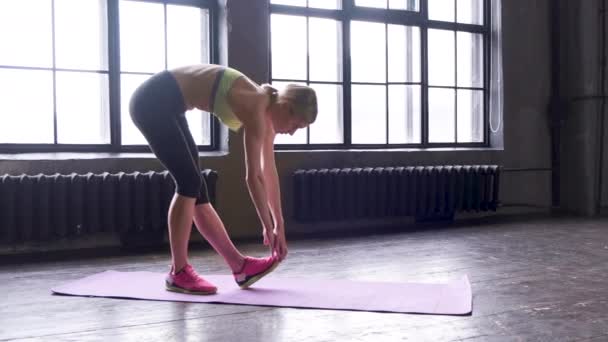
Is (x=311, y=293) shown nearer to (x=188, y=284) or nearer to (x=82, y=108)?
(x=188, y=284)

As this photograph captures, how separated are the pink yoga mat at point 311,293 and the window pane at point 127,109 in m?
1.44

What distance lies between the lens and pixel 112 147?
3971 millimetres

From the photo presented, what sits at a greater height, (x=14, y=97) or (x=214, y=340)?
(x=14, y=97)

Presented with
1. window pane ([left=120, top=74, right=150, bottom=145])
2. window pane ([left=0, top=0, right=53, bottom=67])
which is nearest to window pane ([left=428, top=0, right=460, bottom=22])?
window pane ([left=120, top=74, right=150, bottom=145])

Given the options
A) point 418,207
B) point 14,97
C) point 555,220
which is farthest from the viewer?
point 555,220

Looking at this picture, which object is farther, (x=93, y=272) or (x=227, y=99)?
(x=93, y=272)

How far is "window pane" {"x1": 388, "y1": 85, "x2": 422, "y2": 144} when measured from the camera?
499 centimetres

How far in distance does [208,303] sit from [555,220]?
3671 millimetres

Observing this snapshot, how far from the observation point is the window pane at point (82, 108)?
383cm

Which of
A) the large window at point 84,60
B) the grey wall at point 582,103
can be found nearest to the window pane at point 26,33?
the large window at point 84,60

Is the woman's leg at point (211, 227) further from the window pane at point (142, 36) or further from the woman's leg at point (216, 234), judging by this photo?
the window pane at point (142, 36)

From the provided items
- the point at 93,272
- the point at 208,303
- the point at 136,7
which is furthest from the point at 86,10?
the point at 208,303

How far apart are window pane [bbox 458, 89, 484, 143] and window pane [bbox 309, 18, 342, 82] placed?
1.28 metres

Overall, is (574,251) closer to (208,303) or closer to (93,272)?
(208,303)
